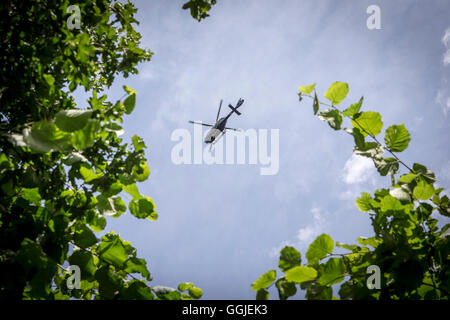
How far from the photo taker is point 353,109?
1.86m

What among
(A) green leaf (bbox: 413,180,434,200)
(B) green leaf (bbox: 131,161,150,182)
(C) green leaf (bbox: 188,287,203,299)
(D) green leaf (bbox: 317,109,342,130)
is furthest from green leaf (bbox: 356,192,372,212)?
(B) green leaf (bbox: 131,161,150,182)

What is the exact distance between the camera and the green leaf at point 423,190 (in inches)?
64.3

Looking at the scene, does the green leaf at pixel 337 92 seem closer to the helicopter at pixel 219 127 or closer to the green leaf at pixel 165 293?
the green leaf at pixel 165 293

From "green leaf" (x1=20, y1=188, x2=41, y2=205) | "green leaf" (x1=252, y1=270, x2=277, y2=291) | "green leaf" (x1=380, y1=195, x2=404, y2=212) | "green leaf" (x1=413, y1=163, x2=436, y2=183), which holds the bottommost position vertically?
"green leaf" (x1=252, y1=270, x2=277, y2=291)

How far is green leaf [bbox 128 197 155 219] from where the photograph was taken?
1830mm

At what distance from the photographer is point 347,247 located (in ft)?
5.90

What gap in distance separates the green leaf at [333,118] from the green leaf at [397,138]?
0.42 m

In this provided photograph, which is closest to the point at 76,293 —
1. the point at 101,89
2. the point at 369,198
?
the point at 369,198

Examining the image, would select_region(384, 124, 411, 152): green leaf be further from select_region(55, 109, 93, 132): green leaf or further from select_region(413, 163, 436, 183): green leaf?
select_region(55, 109, 93, 132): green leaf

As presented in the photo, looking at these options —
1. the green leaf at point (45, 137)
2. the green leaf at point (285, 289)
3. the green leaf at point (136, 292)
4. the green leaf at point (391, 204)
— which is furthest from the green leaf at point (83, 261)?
the green leaf at point (391, 204)

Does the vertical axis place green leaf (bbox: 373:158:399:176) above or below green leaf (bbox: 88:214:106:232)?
above

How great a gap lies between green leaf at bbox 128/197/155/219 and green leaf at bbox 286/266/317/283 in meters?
1.15
